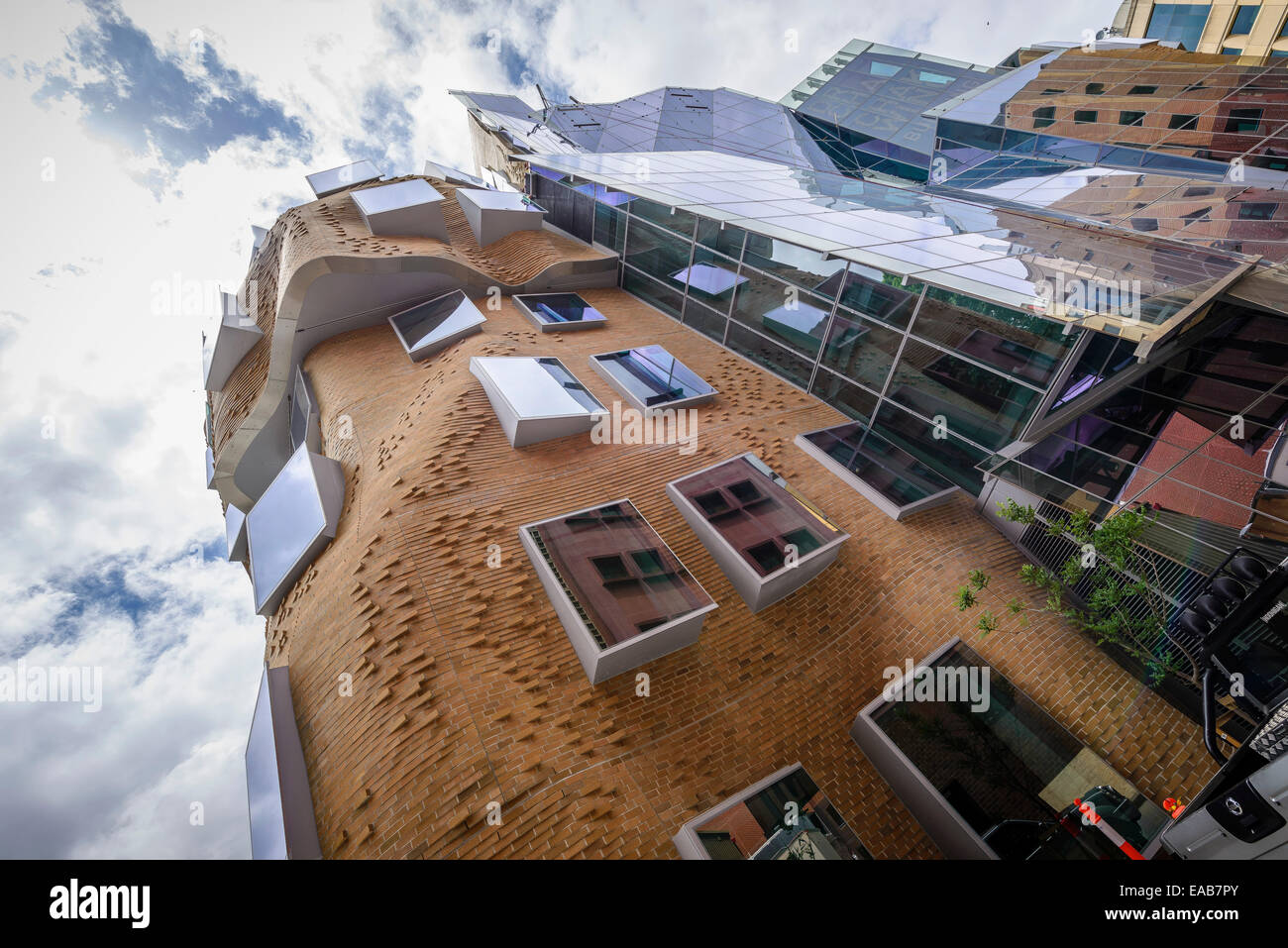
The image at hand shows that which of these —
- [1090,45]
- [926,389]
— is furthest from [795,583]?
[1090,45]

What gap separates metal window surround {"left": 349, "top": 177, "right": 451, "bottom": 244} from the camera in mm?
19469

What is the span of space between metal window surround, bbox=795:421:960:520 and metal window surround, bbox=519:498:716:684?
18.8 feet

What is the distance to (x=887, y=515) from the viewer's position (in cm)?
1216

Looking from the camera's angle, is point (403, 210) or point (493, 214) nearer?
point (403, 210)

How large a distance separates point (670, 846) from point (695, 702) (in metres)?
2.21

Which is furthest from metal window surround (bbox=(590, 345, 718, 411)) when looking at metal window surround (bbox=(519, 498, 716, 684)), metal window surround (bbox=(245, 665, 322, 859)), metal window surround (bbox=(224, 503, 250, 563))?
metal window surround (bbox=(224, 503, 250, 563))

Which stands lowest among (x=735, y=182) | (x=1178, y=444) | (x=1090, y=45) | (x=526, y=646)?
(x=526, y=646)

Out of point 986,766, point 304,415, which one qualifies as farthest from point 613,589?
point 304,415

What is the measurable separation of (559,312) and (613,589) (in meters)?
13.4

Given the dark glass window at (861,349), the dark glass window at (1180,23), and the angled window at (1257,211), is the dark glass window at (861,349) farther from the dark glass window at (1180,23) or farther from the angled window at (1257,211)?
the dark glass window at (1180,23)

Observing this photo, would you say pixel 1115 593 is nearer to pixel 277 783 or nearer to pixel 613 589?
pixel 613 589

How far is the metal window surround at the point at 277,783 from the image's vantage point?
6.83 metres

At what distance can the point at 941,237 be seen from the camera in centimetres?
1570
